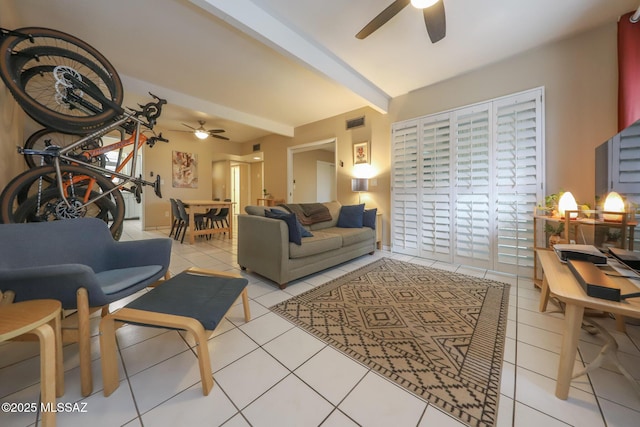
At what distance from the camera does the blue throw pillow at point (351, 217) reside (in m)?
3.52

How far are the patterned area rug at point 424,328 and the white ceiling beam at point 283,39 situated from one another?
96.0 inches

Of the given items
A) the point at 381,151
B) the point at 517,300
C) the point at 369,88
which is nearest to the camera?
the point at 517,300

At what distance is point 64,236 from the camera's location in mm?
1414

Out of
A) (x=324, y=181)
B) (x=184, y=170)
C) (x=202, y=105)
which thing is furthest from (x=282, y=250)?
(x=324, y=181)

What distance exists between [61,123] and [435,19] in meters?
3.20

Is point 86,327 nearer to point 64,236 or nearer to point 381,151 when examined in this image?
point 64,236

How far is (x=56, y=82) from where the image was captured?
1822mm

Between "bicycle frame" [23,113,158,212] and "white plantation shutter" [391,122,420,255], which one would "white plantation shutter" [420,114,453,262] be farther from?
"bicycle frame" [23,113,158,212]

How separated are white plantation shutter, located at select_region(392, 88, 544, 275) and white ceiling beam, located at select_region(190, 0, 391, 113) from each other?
121 cm

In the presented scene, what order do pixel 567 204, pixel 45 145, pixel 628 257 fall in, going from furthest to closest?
pixel 45 145 → pixel 567 204 → pixel 628 257

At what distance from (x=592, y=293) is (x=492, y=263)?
6.96 feet

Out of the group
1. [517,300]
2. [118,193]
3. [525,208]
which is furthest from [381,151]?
[118,193]

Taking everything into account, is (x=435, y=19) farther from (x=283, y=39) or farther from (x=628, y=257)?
(x=628, y=257)

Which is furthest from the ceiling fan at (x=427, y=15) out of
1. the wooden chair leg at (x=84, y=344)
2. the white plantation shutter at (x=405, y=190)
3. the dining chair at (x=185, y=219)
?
the dining chair at (x=185, y=219)
